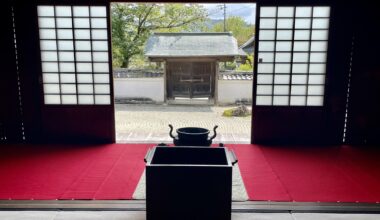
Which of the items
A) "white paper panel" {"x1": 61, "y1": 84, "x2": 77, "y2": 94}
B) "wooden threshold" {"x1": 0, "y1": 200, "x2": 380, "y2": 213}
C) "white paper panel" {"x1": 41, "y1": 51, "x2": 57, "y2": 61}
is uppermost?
"white paper panel" {"x1": 41, "y1": 51, "x2": 57, "y2": 61}

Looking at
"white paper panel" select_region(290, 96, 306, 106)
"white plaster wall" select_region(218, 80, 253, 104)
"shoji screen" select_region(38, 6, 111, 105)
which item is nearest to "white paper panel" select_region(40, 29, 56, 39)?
"shoji screen" select_region(38, 6, 111, 105)

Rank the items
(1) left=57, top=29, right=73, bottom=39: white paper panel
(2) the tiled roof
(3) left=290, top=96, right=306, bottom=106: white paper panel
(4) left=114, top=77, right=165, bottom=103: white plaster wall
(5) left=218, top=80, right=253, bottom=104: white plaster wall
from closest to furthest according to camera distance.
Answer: (1) left=57, top=29, right=73, bottom=39: white paper panel
(3) left=290, top=96, right=306, bottom=106: white paper panel
(2) the tiled roof
(5) left=218, top=80, right=253, bottom=104: white plaster wall
(4) left=114, top=77, right=165, bottom=103: white plaster wall

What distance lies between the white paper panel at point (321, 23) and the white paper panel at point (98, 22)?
2.98m

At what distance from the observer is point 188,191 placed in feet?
7.19

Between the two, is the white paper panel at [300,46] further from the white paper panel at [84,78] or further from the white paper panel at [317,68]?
the white paper panel at [84,78]

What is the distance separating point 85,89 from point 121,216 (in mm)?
2729

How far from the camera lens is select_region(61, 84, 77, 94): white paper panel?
4.84m

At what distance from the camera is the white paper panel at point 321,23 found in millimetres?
4602

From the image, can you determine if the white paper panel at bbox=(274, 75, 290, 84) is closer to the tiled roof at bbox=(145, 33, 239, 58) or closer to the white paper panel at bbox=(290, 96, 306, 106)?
the white paper panel at bbox=(290, 96, 306, 106)

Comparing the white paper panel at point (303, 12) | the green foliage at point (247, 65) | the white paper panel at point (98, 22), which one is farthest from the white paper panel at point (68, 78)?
the green foliage at point (247, 65)

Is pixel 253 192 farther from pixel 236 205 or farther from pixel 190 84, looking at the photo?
pixel 190 84

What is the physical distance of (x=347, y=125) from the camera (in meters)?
4.76

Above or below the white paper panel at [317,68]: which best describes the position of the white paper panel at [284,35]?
above

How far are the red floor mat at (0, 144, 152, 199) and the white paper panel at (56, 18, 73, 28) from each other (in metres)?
1.72
